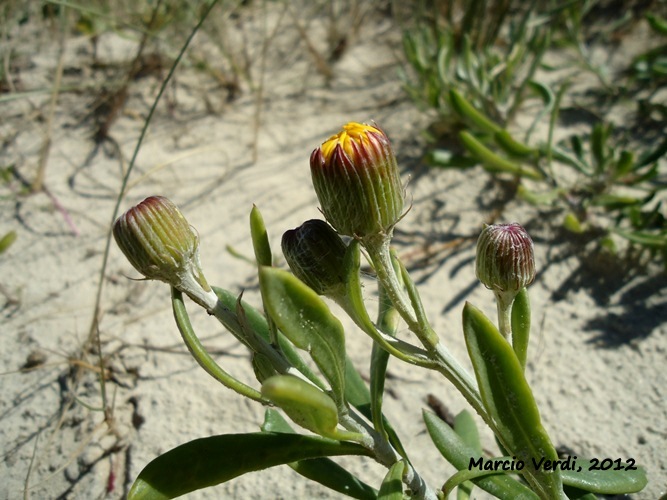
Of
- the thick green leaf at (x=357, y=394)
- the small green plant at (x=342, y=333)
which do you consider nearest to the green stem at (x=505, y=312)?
the small green plant at (x=342, y=333)

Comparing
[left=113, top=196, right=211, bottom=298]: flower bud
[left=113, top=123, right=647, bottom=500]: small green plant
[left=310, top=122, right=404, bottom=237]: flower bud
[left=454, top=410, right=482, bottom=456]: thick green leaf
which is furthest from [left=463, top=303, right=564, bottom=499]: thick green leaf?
[left=113, top=196, right=211, bottom=298]: flower bud

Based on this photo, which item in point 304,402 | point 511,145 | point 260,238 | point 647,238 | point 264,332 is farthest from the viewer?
point 511,145

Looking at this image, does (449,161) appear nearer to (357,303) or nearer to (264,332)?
(264,332)

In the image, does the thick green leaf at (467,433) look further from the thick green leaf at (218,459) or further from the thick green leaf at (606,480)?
the thick green leaf at (218,459)

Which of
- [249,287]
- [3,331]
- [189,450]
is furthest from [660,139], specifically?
[3,331]

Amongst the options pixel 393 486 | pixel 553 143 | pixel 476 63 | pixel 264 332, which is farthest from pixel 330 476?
pixel 476 63

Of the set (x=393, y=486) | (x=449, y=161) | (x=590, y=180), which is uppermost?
(x=449, y=161)
